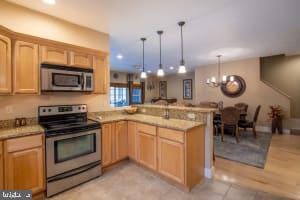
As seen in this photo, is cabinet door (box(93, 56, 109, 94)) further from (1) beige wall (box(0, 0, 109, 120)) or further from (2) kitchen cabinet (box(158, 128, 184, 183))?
(2) kitchen cabinet (box(158, 128, 184, 183))

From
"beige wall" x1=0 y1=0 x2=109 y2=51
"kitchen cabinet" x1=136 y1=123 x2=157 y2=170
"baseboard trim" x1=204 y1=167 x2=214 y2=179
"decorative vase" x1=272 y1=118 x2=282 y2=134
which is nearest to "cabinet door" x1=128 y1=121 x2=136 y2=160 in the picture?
"kitchen cabinet" x1=136 y1=123 x2=157 y2=170

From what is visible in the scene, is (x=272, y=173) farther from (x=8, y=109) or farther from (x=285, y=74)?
(x=285, y=74)

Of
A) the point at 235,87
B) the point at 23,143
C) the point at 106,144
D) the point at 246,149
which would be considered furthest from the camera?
the point at 235,87

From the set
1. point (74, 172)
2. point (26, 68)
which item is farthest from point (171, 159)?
point (26, 68)

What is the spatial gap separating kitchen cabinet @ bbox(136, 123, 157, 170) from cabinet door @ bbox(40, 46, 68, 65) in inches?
68.6

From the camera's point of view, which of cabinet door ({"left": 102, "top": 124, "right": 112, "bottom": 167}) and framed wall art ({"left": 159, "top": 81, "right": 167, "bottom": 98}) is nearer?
cabinet door ({"left": 102, "top": 124, "right": 112, "bottom": 167})

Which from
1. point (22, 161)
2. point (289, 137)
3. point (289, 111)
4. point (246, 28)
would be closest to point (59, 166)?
point (22, 161)

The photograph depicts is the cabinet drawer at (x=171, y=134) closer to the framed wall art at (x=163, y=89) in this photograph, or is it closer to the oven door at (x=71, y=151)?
the oven door at (x=71, y=151)

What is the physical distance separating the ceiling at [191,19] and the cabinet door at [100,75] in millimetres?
696

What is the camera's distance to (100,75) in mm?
3160

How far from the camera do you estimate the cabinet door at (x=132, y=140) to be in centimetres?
315

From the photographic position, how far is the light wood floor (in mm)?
2402

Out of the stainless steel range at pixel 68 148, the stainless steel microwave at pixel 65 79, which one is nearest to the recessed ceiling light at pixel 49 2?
the stainless steel microwave at pixel 65 79

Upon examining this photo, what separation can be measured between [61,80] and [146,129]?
1.65 metres
